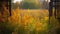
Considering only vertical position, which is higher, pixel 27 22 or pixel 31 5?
pixel 31 5

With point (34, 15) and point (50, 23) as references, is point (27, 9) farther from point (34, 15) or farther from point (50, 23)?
point (50, 23)

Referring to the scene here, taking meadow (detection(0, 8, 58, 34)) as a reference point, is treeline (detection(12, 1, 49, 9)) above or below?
above

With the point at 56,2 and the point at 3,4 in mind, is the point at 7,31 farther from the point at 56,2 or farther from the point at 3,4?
the point at 56,2

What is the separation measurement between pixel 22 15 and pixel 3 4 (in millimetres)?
201

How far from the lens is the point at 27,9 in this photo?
196cm

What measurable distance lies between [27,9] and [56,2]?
0.90 ft

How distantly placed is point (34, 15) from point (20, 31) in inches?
7.7

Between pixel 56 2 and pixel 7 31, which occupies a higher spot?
pixel 56 2

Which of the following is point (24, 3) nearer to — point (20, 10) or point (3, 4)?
point (20, 10)

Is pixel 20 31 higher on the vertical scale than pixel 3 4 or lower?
lower

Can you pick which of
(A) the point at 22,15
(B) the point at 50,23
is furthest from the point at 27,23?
(B) the point at 50,23

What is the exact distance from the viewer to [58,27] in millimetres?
1951

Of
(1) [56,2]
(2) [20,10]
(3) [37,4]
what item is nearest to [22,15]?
(2) [20,10]

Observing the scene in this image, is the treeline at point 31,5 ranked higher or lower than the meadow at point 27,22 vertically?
higher
